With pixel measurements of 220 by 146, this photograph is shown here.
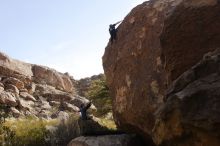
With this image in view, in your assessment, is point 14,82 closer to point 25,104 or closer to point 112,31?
point 25,104

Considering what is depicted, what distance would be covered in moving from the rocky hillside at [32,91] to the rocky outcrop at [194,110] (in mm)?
25375

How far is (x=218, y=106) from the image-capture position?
5.42 metres

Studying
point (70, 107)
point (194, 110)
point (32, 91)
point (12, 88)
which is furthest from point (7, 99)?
point (194, 110)

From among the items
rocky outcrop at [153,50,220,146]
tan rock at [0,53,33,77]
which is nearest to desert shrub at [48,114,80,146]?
rocky outcrop at [153,50,220,146]

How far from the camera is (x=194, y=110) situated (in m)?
5.75

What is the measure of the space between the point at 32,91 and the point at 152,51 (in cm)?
2703

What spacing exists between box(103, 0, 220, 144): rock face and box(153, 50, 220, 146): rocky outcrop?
210 centimetres

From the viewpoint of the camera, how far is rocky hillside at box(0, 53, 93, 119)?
32522 millimetres

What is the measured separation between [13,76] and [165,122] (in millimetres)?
33417

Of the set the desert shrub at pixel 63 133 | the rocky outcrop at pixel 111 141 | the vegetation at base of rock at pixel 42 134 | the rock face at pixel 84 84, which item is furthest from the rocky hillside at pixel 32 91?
the rocky outcrop at pixel 111 141

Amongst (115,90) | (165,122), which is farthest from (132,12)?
(165,122)

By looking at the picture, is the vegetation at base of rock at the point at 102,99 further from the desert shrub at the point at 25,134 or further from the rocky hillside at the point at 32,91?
the desert shrub at the point at 25,134

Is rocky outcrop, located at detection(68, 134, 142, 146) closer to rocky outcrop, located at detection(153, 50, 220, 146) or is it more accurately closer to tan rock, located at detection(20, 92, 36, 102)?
rocky outcrop, located at detection(153, 50, 220, 146)

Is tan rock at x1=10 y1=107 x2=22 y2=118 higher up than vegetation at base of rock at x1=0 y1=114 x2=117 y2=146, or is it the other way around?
tan rock at x1=10 y1=107 x2=22 y2=118
